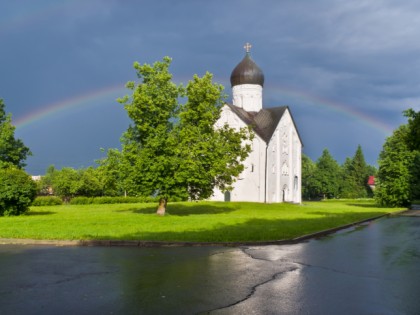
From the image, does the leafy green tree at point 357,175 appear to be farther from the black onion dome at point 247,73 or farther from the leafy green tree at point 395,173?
the leafy green tree at point 395,173

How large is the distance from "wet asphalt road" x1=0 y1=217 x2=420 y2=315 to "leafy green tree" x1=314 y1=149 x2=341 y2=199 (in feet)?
256

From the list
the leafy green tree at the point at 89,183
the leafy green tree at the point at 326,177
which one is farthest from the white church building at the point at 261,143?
the leafy green tree at the point at 326,177

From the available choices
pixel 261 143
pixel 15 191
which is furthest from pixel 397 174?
pixel 15 191

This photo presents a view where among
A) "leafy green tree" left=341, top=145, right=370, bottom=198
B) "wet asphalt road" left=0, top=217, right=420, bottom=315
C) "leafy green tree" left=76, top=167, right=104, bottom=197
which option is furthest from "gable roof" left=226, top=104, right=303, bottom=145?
"leafy green tree" left=341, top=145, right=370, bottom=198

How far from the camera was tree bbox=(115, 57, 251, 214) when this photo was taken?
2358 centimetres

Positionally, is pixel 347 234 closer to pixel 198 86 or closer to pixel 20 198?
pixel 198 86

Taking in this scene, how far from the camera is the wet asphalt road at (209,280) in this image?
20.8 ft

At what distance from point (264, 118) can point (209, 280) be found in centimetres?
4873

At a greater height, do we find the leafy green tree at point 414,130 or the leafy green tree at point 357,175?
the leafy green tree at point 357,175

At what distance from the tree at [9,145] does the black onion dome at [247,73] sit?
29.6 metres

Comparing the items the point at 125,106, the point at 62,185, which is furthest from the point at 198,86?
the point at 62,185

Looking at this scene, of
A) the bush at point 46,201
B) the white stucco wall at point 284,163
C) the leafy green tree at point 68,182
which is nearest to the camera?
the bush at point 46,201

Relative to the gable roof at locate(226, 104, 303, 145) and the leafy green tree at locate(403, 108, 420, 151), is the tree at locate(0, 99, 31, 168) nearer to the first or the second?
the gable roof at locate(226, 104, 303, 145)

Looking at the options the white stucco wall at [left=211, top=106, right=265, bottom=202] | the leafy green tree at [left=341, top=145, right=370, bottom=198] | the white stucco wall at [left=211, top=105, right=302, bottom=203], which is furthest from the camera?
the leafy green tree at [left=341, top=145, right=370, bottom=198]
